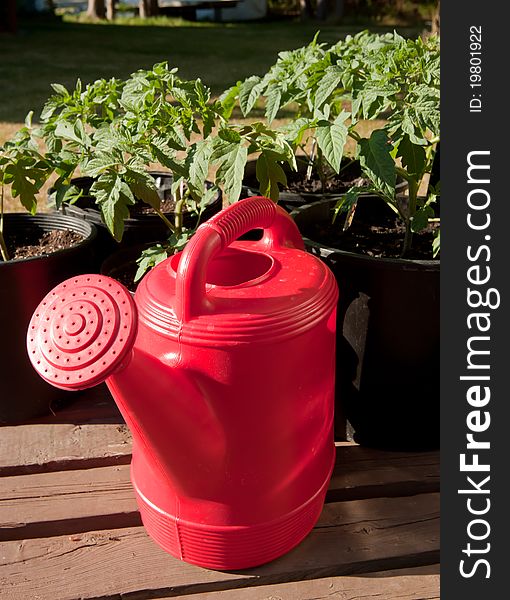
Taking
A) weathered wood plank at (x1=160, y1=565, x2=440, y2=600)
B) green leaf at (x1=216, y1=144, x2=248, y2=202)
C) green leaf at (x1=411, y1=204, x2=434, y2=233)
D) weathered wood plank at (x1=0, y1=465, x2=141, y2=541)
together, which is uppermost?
green leaf at (x1=216, y1=144, x2=248, y2=202)

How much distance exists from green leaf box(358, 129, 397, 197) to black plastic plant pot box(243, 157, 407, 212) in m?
0.64

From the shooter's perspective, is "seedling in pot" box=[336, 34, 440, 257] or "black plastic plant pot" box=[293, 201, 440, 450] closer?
"seedling in pot" box=[336, 34, 440, 257]

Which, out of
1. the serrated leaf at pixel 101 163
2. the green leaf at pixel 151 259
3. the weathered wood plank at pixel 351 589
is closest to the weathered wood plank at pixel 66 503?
the weathered wood plank at pixel 351 589

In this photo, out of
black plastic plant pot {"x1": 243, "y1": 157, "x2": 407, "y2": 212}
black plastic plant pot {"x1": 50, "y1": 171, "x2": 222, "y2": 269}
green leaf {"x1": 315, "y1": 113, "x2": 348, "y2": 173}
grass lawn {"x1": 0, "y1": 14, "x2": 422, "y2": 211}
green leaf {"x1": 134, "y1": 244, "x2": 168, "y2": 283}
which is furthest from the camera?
grass lawn {"x1": 0, "y1": 14, "x2": 422, "y2": 211}

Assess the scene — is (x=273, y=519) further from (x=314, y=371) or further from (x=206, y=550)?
(x=314, y=371)

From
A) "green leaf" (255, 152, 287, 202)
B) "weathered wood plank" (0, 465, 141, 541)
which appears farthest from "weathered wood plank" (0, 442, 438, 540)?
"green leaf" (255, 152, 287, 202)

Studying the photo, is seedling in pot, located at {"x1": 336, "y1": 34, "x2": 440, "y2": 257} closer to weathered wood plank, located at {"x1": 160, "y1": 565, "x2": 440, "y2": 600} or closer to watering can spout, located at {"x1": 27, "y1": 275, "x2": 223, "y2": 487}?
watering can spout, located at {"x1": 27, "y1": 275, "x2": 223, "y2": 487}

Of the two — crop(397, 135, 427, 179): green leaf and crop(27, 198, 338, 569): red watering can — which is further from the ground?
crop(397, 135, 427, 179): green leaf

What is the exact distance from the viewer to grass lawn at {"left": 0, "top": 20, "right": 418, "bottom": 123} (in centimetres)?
768

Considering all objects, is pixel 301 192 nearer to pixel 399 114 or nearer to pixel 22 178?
pixel 399 114

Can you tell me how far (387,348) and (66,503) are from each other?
2.78ft

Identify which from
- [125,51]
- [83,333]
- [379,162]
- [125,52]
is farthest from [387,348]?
[125,51]

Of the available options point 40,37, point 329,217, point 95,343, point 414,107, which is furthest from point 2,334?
point 40,37

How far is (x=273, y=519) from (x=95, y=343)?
57cm
